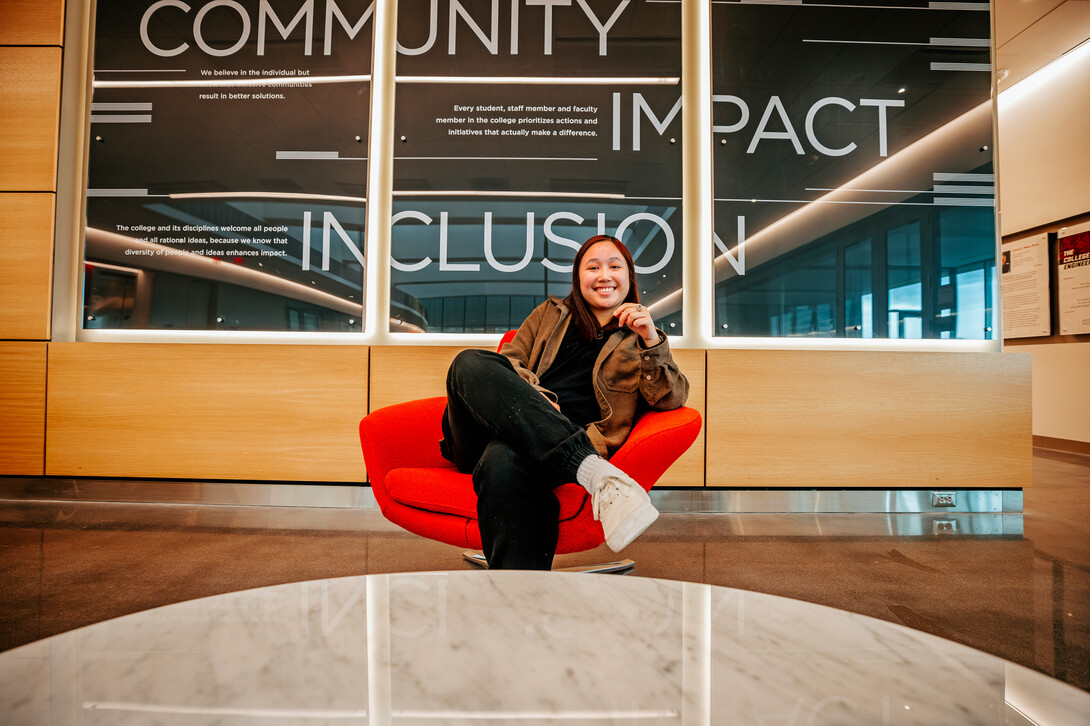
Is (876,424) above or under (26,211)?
under

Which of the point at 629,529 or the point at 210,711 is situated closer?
the point at 210,711

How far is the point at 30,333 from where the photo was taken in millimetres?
2789

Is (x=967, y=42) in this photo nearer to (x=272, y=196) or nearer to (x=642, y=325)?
(x=642, y=325)

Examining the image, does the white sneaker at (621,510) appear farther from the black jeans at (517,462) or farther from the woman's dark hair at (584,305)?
the woman's dark hair at (584,305)

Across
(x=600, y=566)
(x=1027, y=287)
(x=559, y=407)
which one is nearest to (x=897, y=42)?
(x=559, y=407)

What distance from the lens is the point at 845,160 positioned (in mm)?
2959

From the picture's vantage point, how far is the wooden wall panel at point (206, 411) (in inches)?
107

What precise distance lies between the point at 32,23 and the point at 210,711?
4014 mm

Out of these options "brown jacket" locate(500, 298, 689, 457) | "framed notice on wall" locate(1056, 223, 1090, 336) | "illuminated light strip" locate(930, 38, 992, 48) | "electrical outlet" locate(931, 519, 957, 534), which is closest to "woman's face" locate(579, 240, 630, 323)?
"brown jacket" locate(500, 298, 689, 457)

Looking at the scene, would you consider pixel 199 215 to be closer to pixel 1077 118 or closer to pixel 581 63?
pixel 581 63

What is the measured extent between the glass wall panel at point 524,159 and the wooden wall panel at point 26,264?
175 cm

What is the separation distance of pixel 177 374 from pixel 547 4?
2.77m

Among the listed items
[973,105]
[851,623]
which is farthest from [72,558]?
[973,105]

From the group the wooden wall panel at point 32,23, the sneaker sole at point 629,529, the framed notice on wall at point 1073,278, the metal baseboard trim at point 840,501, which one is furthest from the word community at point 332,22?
the framed notice on wall at point 1073,278
